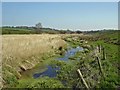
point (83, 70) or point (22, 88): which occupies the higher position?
point (83, 70)

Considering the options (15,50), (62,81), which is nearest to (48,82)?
(62,81)

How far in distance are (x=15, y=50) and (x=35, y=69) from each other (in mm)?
3810

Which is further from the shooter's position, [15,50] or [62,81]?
[15,50]

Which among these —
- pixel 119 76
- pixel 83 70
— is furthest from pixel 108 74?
pixel 83 70

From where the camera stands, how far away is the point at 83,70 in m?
16.2

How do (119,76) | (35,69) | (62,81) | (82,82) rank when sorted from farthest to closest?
1. (35,69)
2. (62,81)
3. (119,76)
4. (82,82)

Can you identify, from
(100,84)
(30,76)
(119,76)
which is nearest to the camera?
(100,84)

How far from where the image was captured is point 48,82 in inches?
706

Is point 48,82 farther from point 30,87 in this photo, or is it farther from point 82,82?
point 82,82

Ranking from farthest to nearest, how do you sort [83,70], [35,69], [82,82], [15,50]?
1. [15,50]
2. [35,69]
3. [83,70]
4. [82,82]

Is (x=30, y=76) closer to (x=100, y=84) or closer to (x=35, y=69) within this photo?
(x=35, y=69)

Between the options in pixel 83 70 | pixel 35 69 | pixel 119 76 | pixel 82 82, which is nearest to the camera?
pixel 82 82

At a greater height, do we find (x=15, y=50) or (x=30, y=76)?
(x=15, y=50)

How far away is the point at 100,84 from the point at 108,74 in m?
2.38
